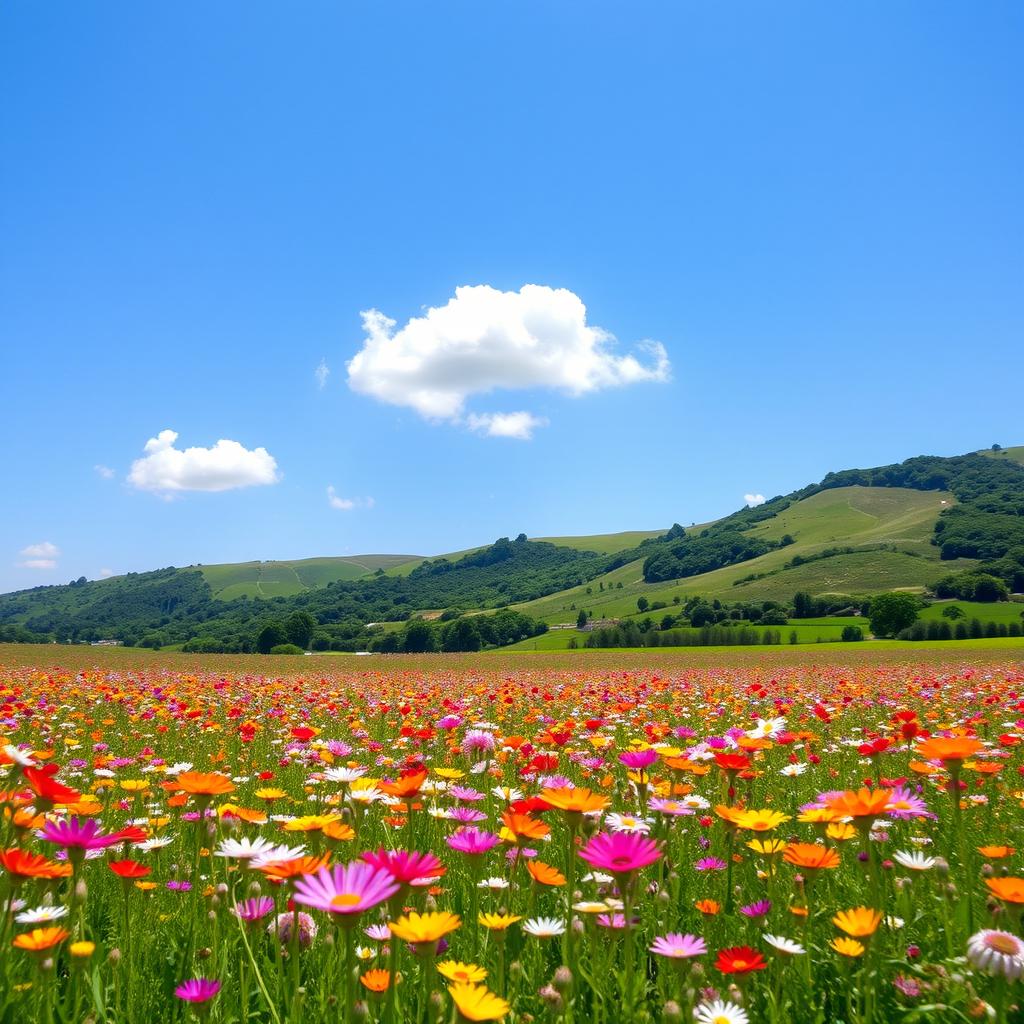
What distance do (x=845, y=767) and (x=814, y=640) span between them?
7865 centimetres

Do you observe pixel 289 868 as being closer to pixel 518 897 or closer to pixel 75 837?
pixel 75 837

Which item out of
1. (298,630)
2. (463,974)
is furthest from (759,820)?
(298,630)

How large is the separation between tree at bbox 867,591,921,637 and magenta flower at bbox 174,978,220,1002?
90623 mm

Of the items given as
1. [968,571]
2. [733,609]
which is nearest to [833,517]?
[968,571]

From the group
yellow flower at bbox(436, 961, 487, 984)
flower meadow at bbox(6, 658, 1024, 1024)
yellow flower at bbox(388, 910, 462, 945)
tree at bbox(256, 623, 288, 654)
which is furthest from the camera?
tree at bbox(256, 623, 288, 654)

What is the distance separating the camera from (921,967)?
7.64 ft

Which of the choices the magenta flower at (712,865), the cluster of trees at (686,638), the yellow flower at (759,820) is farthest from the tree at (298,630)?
the yellow flower at (759,820)

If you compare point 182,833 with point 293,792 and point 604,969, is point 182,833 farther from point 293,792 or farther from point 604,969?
point 604,969

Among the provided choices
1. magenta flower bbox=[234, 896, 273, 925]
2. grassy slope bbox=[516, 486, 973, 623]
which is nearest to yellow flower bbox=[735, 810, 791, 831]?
magenta flower bbox=[234, 896, 273, 925]

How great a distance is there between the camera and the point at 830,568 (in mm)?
133250

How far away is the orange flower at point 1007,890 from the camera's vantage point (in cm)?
192

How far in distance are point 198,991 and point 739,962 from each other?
1510 millimetres

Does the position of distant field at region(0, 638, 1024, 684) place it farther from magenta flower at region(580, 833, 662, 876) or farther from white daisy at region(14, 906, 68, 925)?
magenta flower at region(580, 833, 662, 876)

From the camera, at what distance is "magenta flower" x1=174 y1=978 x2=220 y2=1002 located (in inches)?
72.0
